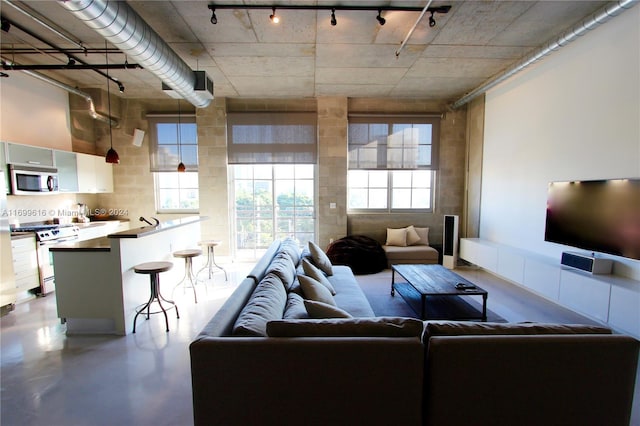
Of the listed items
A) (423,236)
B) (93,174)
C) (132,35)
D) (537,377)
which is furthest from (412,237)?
(93,174)

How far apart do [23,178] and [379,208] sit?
5.64 metres

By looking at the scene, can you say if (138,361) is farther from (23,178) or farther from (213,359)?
(23,178)

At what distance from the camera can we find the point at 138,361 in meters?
2.37

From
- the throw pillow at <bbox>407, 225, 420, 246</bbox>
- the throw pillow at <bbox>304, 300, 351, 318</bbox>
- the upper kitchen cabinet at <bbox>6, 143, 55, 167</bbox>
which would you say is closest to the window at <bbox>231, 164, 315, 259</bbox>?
the throw pillow at <bbox>407, 225, 420, 246</bbox>

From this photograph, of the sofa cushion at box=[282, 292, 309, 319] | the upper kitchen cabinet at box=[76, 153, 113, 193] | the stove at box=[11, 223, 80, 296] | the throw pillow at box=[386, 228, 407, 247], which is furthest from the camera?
the throw pillow at box=[386, 228, 407, 247]

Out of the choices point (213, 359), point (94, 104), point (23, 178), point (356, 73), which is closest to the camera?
point (213, 359)

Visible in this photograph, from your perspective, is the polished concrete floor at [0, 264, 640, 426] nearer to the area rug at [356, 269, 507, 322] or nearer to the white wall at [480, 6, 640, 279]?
the area rug at [356, 269, 507, 322]

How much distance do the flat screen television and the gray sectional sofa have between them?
189 cm

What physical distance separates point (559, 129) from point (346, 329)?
379 cm

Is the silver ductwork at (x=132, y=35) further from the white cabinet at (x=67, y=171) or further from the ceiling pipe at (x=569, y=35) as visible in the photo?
the ceiling pipe at (x=569, y=35)

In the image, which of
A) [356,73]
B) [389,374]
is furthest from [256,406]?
[356,73]

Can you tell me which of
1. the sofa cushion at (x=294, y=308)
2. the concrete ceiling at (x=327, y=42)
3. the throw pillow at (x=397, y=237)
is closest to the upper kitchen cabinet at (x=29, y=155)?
the concrete ceiling at (x=327, y=42)

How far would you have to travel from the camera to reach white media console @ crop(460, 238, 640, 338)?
2414 mm

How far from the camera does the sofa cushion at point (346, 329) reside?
144 cm
